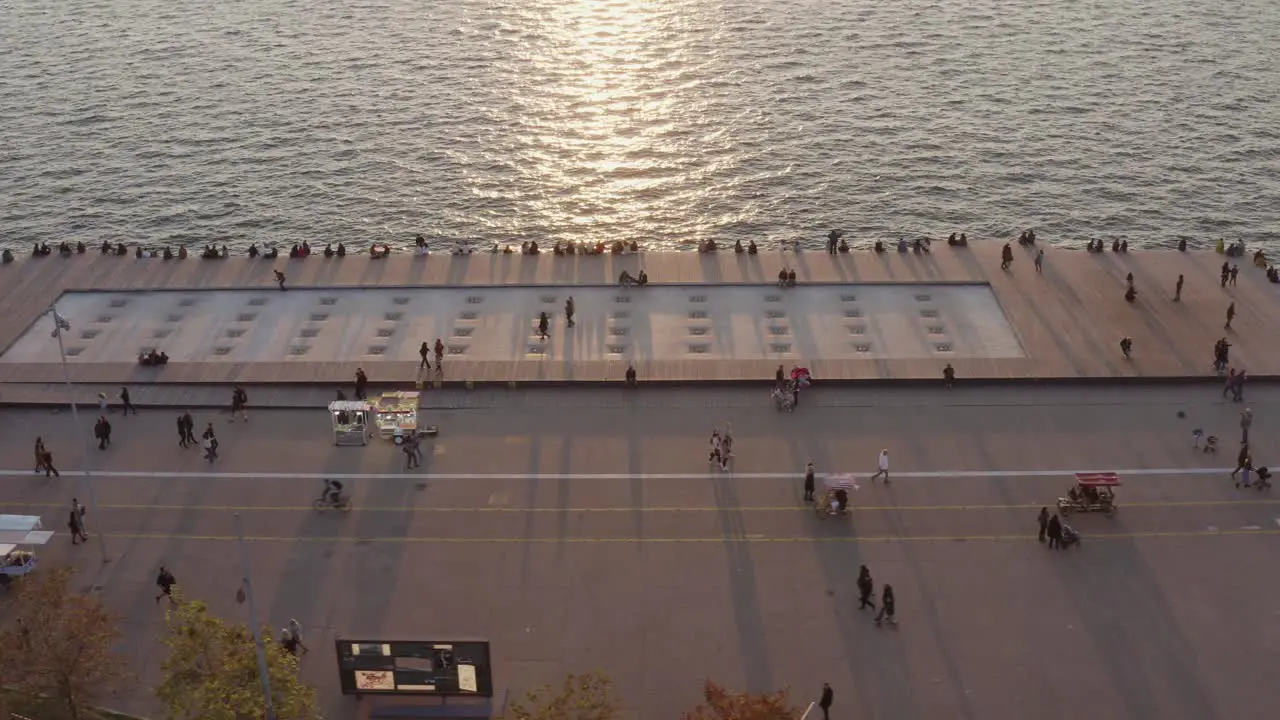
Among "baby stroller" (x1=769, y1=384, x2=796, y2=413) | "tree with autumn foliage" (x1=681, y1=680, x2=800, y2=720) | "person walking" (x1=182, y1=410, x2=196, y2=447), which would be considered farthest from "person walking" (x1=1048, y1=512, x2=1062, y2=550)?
"person walking" (x1=182, y1=410, x2=196, y2=447)

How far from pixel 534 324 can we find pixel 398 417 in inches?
412

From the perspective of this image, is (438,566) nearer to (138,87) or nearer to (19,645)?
(19,645)

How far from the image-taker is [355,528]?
43.4 m

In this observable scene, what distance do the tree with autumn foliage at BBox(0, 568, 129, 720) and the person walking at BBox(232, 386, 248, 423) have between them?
16.2m

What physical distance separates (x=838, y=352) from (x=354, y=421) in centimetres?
1913

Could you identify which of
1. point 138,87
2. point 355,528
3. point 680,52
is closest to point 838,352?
point 355,528

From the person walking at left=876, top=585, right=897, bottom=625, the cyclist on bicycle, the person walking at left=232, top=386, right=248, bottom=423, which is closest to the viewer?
the person walking at left=876, top=585, right=897, bottom=625

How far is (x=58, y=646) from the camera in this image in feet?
106

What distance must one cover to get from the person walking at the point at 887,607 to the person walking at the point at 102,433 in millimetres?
27779

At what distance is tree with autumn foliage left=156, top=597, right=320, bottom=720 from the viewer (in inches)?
1167

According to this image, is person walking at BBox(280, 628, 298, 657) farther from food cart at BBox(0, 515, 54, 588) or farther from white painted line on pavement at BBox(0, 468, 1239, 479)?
white painted line on pavement at BBox(0, 468, 1239, 479)

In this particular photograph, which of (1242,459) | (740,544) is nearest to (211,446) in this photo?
(740,544)

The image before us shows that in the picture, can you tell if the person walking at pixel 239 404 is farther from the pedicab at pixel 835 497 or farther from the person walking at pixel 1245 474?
the person walking at pixel 1245 474

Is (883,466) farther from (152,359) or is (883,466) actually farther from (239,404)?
(152,359)
